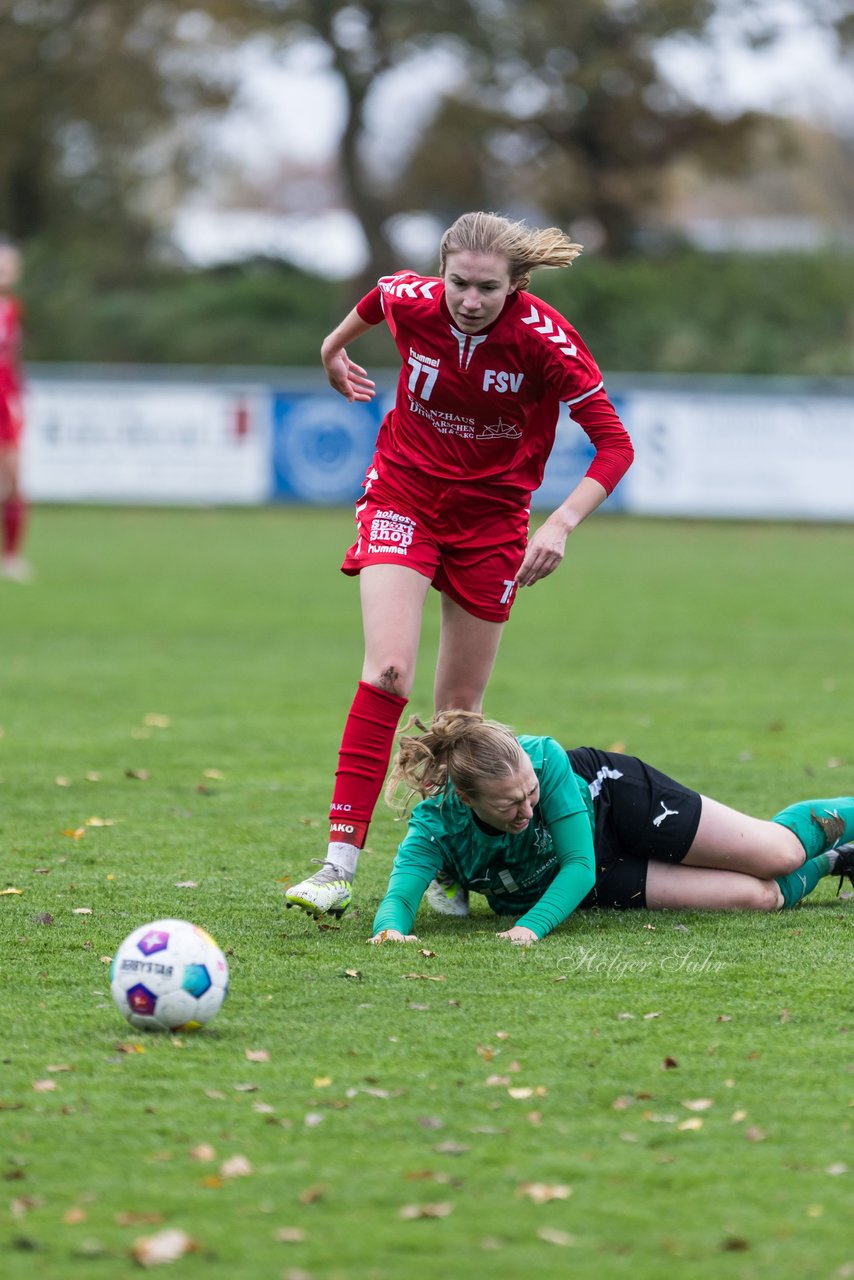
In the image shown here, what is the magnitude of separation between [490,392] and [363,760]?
1233mm

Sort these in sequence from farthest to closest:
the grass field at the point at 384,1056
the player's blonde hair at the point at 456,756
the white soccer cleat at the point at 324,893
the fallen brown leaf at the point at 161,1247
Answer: the white soccer cleat at the point at 324,893
the player's blonde hair at the point at 456,756
the grass field at the point at 384,1056
the fallen brown leaf at the point at 161,1247

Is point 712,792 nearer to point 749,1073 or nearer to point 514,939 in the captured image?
point 514,939

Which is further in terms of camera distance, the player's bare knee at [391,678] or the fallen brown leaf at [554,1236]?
the player's bare knee at [391,678]

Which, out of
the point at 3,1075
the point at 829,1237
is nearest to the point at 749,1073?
the point at 829,1237

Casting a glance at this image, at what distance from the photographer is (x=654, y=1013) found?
4.36m

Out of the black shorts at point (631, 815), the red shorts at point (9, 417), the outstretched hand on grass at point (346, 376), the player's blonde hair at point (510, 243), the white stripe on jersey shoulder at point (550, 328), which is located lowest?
the black shorts at point (631, 815)

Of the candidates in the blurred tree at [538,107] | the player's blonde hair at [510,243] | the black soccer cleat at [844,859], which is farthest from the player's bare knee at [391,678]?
the blurred tree at [538,107]

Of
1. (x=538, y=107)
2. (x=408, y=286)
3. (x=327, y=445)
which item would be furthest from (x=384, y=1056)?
(x=538, y=107)

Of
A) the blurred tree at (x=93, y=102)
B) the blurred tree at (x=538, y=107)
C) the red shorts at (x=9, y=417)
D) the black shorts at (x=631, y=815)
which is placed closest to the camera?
the black shorts at (x=631, y=815)

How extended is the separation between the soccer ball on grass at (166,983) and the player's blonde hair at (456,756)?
3.19 feet

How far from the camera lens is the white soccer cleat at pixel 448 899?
18.1 ft

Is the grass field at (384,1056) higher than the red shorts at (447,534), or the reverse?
the red shorts at (447,534)

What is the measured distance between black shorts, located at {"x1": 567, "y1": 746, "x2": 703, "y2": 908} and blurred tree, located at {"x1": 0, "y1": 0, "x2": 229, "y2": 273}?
102 ft

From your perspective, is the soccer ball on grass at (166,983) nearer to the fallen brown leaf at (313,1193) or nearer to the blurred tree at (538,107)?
the fallen brown leaf at (313,1193)
